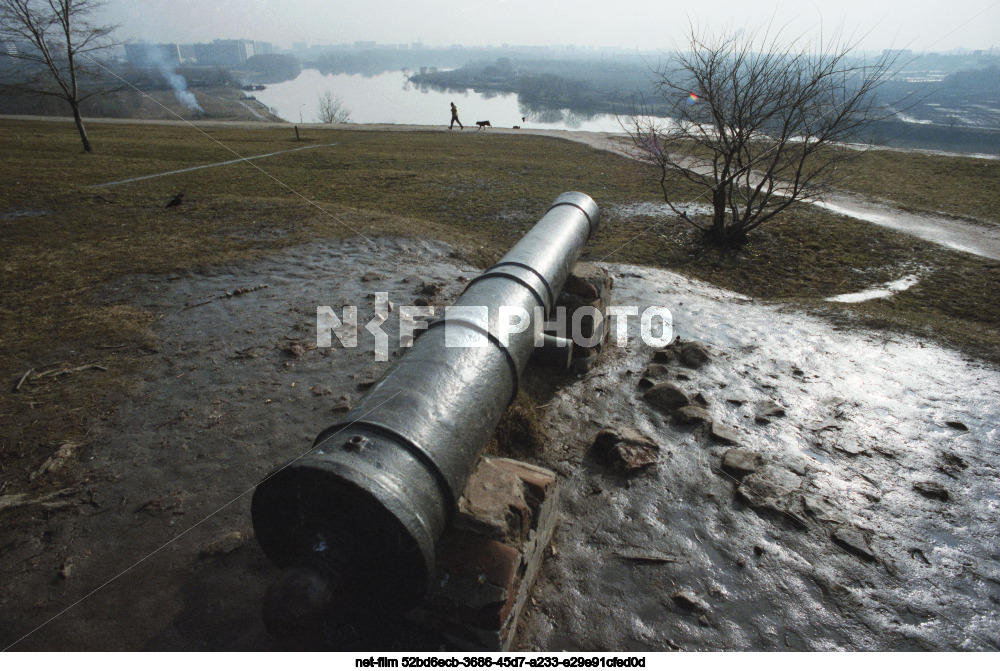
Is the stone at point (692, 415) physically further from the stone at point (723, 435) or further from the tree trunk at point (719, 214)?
the tree trunk at point (719, 214)

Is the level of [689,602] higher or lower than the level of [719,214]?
lower

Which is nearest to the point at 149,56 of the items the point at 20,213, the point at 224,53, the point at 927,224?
the point at 224,53

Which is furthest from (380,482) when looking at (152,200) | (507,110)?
(507,110)

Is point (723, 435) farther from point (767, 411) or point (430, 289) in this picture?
point (430, 289)

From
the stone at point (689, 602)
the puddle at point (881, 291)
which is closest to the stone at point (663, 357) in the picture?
the stone at point (689, 602)

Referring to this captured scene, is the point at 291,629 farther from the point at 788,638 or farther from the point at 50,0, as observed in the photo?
the point at 50,0

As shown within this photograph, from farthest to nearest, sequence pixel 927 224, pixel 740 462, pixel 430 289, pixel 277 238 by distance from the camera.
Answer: pixel 927 224 → pixel 277 238 → pixel 430 289 → pixel 740 462
